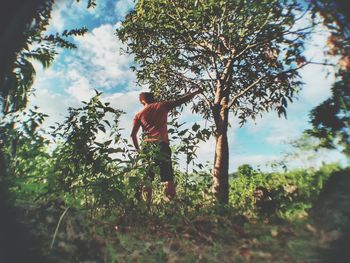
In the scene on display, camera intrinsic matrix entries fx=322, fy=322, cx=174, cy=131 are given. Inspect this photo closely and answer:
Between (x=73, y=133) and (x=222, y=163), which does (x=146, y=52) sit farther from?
(x=73, y=133)

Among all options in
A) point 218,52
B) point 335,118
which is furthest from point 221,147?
point 335,118

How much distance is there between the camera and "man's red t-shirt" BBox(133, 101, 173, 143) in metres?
5.98

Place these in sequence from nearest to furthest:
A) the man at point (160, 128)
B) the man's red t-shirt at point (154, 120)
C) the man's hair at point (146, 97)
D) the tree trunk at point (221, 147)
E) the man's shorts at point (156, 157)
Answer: the man's shorts at point (156, 157) < the man at point (160, 128) < the man's red t-shirt at point (154, 120) < the man's hair at point (146, 97) < the tree trunk at point (221, 147)

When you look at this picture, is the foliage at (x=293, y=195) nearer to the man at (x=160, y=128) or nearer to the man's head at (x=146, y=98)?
the man at (x=160, y=128)

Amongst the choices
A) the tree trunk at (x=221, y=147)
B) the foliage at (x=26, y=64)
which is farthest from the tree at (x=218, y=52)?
the foliage at (x=26, y=64)

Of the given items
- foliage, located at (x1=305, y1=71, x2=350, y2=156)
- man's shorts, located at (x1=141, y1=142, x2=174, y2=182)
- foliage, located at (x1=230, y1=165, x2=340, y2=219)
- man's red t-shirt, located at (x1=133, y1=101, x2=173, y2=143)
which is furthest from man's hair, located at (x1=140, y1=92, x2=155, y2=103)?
foliage, located at (x1=305, y1=71, x2=350, y2=156)

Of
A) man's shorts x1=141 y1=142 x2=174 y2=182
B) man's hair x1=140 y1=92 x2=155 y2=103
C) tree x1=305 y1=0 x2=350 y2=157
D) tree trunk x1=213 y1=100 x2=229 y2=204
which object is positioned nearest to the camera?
tree x1=305 y1=0 x2=350 y2=157

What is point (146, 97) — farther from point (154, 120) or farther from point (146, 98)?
point (154, 120)

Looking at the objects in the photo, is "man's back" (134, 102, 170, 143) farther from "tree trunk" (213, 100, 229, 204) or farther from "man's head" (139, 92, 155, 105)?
"tree trunk" (213, 100, 229, 204)

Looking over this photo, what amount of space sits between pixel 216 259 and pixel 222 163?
5.93 metres

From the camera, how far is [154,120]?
6094mm

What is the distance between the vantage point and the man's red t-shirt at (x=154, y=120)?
5.98 meters

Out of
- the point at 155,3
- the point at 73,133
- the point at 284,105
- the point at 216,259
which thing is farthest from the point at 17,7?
the point at 284,105

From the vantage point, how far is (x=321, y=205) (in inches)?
107
